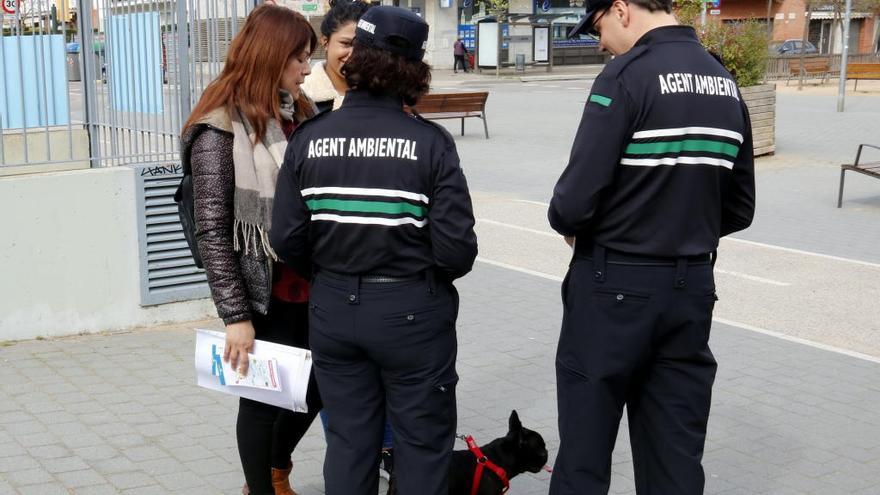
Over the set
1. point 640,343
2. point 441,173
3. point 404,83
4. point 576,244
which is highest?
point 404,83

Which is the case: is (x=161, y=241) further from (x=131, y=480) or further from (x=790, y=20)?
(x=790, y=20)

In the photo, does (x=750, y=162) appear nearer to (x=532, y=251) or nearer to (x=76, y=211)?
(x=76, y=211)

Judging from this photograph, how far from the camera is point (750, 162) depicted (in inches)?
131

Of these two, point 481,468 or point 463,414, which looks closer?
point 481,468

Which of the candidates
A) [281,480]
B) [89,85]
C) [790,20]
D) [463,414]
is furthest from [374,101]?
[790,20]

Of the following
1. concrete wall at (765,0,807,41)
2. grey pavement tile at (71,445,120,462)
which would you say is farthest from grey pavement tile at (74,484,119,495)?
concrete wall at (765,0,807,41)

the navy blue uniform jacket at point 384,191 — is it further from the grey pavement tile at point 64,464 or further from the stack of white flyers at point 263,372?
the grey pavement tile at point 64,464

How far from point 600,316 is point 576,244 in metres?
0.24

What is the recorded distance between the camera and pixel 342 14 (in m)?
4.43

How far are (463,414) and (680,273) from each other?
91.5 inches

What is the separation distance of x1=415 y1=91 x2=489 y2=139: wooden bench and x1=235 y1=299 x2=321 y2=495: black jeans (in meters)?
13.9

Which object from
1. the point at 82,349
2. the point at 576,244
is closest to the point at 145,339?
the point at 82,349

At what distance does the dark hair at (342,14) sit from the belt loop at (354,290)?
1622 millimetres

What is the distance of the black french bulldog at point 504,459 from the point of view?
3.75 metres
